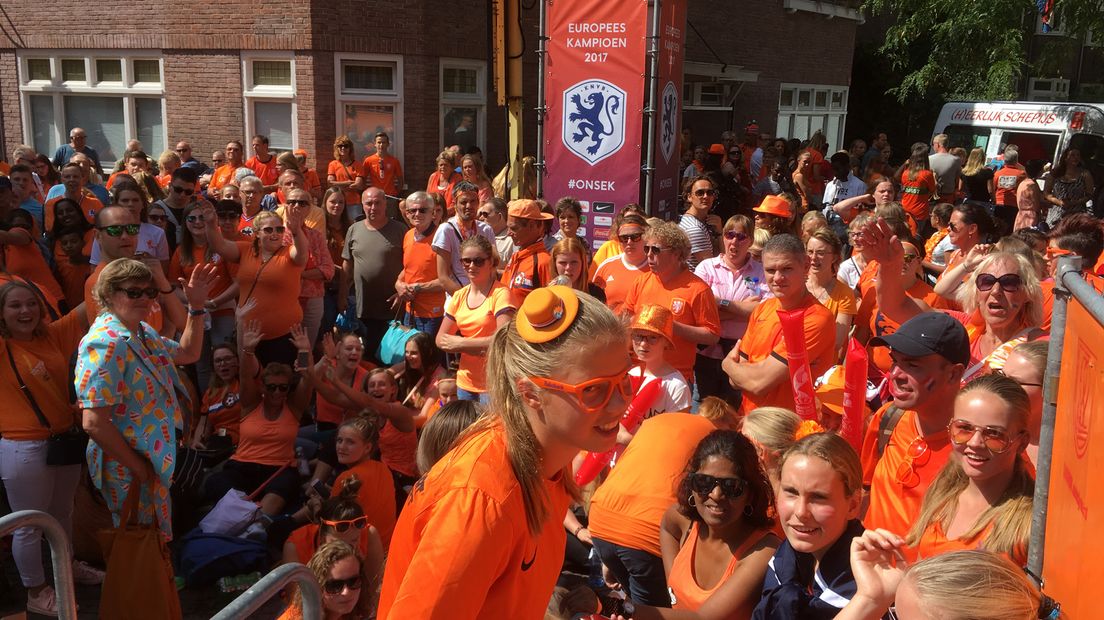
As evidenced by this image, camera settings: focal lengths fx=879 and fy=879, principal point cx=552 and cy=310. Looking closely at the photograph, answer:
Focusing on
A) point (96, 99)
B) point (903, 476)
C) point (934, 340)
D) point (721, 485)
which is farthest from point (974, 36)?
point (721, 485)

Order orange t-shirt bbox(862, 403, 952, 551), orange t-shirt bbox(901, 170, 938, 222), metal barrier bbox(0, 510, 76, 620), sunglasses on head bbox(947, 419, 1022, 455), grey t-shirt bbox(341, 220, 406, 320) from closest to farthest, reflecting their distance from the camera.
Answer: sunglasses on head bbox(947, 419, 1022, 455), metal barrier bbox(0, 510, 76, 620), orange t-shirt bbox(862, 403, 952, 551), grey t-shirt bbox(341, 220, 406, 320), orange t-shirt bbox(901, 170, 938, 222)

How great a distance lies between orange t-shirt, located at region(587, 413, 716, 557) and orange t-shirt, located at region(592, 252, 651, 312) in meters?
1.99

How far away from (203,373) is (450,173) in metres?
5.10

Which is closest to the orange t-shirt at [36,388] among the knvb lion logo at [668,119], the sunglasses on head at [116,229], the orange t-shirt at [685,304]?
the sunglasses on head at [116,229]

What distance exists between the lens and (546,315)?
1.94 meters

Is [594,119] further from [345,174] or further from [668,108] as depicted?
[345,174]

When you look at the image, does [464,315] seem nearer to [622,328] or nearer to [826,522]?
[826,522]

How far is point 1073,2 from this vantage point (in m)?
15.1

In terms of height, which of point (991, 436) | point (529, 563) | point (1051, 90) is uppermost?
point (1051, 90)

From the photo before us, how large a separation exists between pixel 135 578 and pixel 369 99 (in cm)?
1064

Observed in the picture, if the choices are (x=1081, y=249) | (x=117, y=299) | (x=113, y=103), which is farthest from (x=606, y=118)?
(x=113, y=103)

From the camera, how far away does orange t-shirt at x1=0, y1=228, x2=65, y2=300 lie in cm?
638

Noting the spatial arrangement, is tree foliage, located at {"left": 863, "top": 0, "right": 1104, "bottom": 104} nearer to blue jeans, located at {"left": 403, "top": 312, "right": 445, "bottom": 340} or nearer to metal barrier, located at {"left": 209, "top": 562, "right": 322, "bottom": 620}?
blue jeans, located at {"left": 403, "top": 312, "right": 445, "bottom": 340}

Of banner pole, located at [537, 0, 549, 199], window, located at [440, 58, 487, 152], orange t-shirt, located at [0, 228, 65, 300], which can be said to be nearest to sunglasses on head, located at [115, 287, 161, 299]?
orange t-shirt, located at [0, 228, 65, 300]
